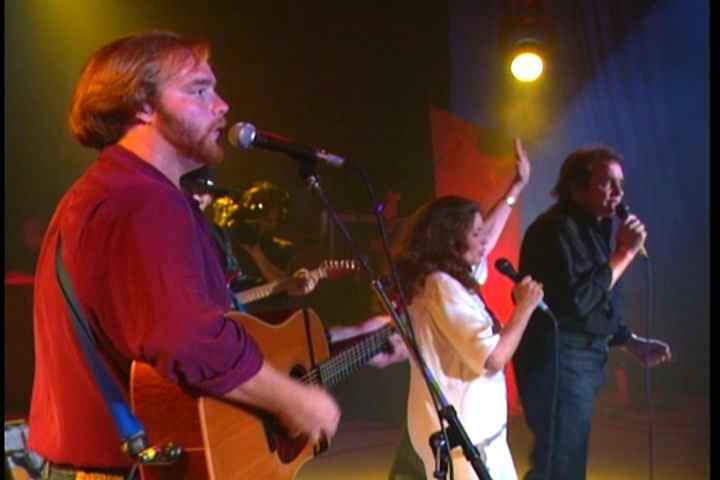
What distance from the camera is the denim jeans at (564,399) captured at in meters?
3.46

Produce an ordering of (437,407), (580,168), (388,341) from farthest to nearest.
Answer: (580,168) → (388,341) → (437,407)

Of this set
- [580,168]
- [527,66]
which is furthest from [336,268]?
[527,66]

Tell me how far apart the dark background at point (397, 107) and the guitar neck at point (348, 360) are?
2.41 m

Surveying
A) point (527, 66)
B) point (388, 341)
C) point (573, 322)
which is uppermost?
point (527, 66)

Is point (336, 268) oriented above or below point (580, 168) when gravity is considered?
below

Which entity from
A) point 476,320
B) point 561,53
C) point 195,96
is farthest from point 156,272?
point 561,53

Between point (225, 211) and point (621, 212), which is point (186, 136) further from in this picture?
point (225, 211)

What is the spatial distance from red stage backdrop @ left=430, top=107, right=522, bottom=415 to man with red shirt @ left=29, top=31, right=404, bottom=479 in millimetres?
3500

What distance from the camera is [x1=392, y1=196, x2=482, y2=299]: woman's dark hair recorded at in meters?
3.04

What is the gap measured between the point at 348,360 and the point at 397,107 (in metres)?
3.50

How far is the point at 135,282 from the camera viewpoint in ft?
4.45

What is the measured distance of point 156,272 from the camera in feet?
4.41

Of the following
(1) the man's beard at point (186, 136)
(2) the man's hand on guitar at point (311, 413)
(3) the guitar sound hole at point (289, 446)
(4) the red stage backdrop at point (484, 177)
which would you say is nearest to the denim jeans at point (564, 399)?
(4) the red stage backdrop at point (484, 177)

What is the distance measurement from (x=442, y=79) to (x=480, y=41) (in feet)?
1.32
